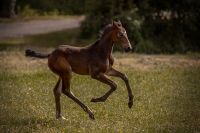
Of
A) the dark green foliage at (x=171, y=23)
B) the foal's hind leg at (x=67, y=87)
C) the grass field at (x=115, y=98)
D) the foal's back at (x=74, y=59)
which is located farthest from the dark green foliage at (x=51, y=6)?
the foal's hind leg at (x=67, y=87)

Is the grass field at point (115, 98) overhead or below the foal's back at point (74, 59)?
below

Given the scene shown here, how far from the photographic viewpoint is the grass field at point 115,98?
1066 centimetres

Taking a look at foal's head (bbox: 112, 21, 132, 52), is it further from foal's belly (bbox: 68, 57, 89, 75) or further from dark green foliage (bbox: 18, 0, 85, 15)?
dark green foliage (bbox: 18, 0, 85, 15)

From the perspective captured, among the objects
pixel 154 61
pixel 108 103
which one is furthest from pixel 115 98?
pixel 154 61

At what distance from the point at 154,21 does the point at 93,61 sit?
44.4 ft

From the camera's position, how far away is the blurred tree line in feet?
76.5

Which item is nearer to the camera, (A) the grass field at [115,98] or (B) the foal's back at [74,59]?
(A) the grass field at [115,98]

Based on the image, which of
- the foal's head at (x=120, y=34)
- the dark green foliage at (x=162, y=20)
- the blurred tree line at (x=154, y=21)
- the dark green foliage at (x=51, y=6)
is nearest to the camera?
the foal's head at (x=120, y=34)

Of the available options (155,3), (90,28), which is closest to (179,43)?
(155,3)

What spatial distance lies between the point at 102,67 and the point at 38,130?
155cm

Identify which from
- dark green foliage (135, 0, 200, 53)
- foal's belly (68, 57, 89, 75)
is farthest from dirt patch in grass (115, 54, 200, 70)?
foal's belly (68, 57, 89, 75)

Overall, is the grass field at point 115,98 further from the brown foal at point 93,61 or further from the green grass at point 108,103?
the brown foal at point 93,61

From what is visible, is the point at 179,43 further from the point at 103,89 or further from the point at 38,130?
the point at 38,130

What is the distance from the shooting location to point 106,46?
11.0 m
